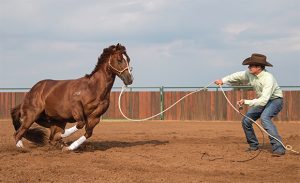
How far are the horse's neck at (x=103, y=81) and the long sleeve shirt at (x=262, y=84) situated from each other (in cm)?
230

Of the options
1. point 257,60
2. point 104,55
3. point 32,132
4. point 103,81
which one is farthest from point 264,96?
point 32,132

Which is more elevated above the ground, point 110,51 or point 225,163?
point 110,51

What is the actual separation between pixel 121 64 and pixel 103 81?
509 millimetres

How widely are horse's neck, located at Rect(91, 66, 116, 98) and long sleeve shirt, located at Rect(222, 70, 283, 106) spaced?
230cm

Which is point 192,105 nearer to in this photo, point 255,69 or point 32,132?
point 32,132

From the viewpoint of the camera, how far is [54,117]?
9.97 metres

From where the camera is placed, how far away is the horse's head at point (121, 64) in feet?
30.4

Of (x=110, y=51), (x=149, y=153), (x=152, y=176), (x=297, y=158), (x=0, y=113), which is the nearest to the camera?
(x=152, y=176)

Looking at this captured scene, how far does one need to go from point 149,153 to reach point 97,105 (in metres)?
1.40

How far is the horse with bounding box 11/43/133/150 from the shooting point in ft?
30.5

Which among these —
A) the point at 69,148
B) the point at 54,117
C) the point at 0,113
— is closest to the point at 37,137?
the point at 54,117

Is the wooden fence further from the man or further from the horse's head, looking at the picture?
the horse's head

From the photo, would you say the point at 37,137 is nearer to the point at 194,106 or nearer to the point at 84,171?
the point at 84,171

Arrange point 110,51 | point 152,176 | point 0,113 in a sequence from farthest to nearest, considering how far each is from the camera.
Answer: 1. point 0,113
2. point 110,51
3. point 152,176
